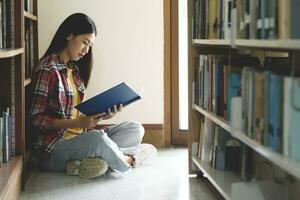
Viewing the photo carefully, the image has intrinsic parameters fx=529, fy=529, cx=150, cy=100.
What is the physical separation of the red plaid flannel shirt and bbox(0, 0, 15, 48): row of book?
325mm

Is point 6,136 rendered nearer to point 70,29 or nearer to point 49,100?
point 49,100

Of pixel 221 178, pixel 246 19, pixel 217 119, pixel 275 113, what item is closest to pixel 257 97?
pixel 275 113

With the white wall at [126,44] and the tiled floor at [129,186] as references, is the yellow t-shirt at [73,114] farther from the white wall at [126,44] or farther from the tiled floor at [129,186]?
the white wall at [126,44]

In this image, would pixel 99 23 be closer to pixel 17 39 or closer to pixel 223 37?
pixel 17 39

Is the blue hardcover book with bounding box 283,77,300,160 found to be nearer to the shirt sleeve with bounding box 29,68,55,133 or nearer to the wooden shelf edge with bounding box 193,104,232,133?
the wooden shelf edge with bounding box 193,104,232,133

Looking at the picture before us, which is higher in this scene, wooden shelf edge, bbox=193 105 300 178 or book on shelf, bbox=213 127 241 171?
wooden shelf edge, bbox=193 105 300 178

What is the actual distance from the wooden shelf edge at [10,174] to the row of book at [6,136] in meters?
0.03

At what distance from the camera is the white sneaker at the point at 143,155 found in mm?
2826

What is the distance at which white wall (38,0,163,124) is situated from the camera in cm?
327

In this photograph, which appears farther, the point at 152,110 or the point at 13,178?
the point at 152,110

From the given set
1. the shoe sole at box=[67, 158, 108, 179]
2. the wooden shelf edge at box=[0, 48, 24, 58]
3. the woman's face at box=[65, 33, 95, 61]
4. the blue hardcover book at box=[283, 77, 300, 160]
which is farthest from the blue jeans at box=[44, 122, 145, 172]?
the blue hardcover book at box=[283, 77, 300, 160]

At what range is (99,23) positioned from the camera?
3285mm

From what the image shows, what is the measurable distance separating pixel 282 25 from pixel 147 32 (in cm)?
198

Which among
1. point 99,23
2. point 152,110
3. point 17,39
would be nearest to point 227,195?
point 17,39
